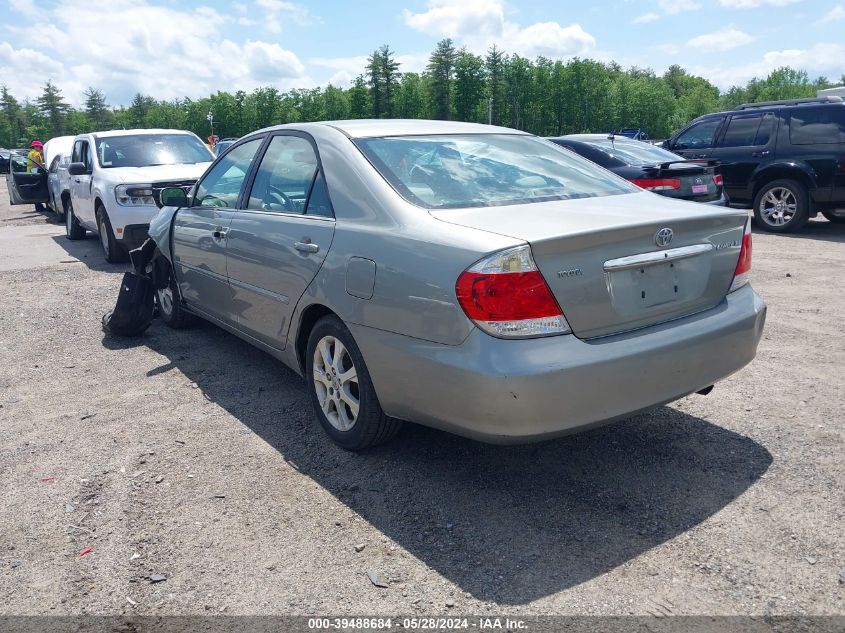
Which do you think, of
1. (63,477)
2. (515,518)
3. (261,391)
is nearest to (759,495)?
(515,518)

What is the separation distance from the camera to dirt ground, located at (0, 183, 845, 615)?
8.61ft

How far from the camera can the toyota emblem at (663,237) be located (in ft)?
10.1

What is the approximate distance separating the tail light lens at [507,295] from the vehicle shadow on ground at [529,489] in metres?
0.85

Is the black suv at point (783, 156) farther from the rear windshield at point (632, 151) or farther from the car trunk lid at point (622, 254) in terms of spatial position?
the car trunk lid at point (622, 254)

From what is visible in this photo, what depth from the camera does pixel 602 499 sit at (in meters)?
3.23

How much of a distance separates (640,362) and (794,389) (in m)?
2.06

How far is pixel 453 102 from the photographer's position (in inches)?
4136

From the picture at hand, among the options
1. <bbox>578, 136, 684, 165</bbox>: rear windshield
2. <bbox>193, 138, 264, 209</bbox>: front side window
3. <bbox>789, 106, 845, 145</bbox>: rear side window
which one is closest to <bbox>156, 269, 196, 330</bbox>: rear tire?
<bbox>193, 138, 264, 209</bbox>: front side window

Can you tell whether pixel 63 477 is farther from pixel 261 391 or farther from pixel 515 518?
pixel 515 518

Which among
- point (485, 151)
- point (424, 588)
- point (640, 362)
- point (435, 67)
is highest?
point (435, 67)

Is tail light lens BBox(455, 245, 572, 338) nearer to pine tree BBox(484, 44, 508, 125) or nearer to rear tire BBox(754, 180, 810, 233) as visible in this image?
rear tire BBox(754, 180, 810, 233)

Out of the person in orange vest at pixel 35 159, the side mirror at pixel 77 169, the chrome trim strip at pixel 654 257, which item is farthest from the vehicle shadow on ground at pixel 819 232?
the person in orange vest at pixel 35 159

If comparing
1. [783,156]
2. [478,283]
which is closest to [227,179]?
[478,283]

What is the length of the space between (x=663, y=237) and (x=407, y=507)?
5.31 ft
